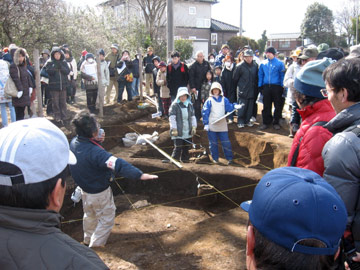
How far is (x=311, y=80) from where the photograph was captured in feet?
8.29

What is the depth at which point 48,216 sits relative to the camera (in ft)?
4.46

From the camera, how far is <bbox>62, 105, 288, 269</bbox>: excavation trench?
375 cm

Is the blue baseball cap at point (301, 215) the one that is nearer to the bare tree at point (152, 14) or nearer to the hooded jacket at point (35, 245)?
the hooded jacket at point (35, 245)

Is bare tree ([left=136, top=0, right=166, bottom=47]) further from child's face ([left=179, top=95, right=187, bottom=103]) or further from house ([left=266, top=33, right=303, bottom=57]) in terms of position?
house ([left=266, top=33, right=303, bottom=57])

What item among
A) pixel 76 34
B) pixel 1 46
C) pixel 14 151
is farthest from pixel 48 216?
pixel 76 34

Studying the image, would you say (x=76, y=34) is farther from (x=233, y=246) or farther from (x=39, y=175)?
(x=39, y=175)

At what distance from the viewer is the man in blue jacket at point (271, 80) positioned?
348 inches

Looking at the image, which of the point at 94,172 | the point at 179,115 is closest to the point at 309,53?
the point at 179,115

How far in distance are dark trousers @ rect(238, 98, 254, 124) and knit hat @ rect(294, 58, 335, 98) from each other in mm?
7003

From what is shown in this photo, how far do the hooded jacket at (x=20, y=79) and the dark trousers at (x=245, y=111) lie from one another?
19.2 feet

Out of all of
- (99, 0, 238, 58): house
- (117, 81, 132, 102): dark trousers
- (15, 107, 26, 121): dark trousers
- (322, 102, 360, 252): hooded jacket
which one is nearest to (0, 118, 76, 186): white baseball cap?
(322, 102, 360, 252): hooded jacket

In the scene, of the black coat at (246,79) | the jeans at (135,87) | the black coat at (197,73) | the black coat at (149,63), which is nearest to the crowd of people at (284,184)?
the black coat at (246,79)

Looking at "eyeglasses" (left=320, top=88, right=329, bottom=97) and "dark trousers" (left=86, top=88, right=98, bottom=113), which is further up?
"eyeglasses" (left=320, top=88, right=329, bottom=97)

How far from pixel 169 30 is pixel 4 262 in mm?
11312
